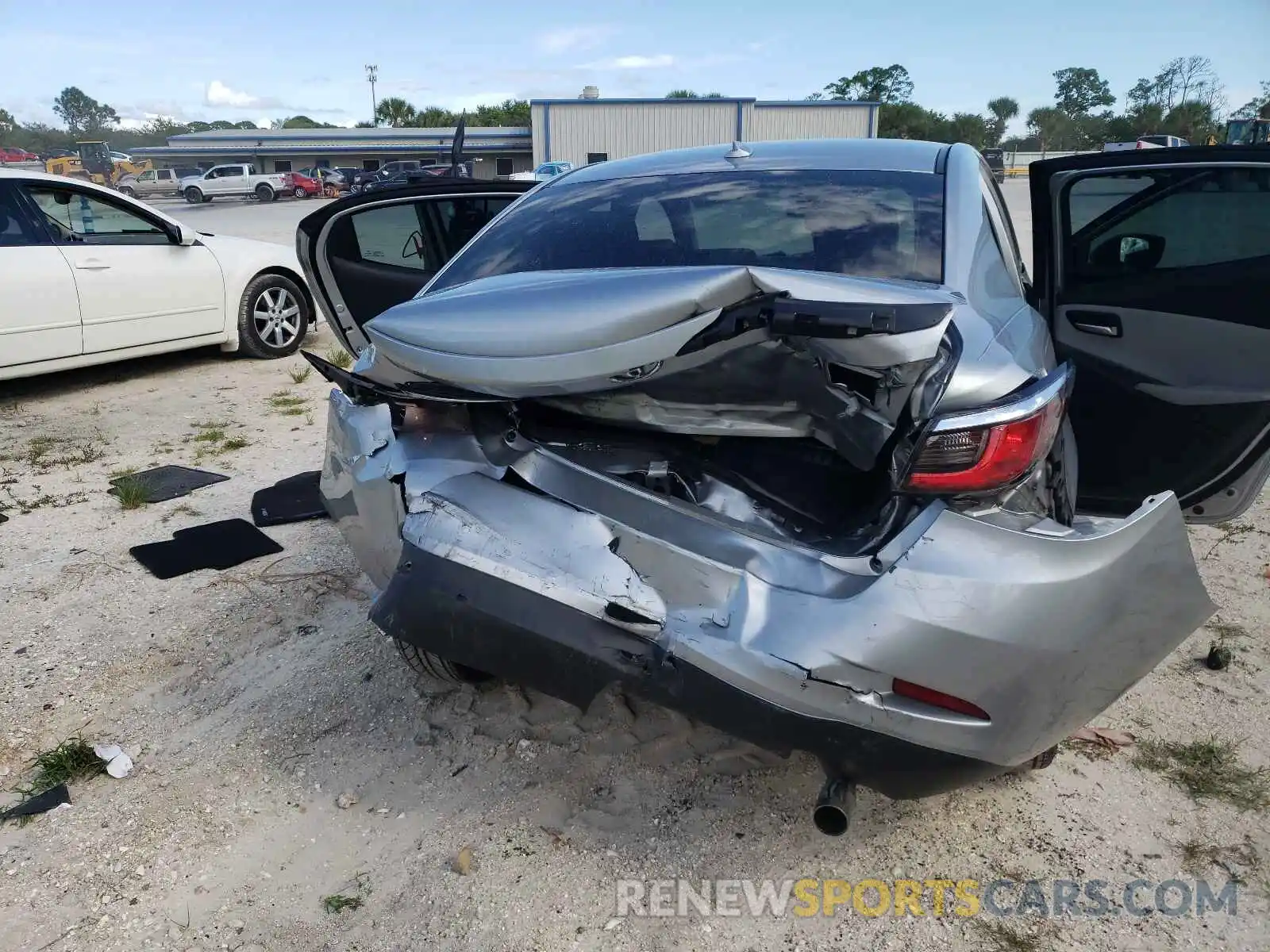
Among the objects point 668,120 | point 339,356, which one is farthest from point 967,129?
point 339,356

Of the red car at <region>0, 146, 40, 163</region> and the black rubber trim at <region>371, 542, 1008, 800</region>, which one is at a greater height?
the red car at <region>0, 146, 40, 163</region>

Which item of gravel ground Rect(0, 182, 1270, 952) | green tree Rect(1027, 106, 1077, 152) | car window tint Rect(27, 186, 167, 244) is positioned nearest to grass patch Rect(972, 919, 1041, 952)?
gravel ground Rect(0, 182, 1270, 952)

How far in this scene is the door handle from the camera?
129 inches

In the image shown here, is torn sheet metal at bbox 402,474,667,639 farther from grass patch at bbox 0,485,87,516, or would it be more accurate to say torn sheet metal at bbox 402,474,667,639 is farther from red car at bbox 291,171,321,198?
red car at bbox 291,171,321,198

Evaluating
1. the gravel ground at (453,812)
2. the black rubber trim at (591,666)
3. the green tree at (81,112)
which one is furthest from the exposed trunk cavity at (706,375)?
the green tree at (81,112)

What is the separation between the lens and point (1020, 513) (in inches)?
76.7

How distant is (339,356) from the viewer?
8.02 metres

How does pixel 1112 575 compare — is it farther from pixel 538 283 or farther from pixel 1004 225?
pixel 1004 225

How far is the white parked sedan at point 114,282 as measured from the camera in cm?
638

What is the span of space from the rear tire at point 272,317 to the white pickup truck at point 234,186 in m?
39.3

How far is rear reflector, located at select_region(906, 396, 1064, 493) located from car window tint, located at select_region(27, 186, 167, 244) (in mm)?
6838

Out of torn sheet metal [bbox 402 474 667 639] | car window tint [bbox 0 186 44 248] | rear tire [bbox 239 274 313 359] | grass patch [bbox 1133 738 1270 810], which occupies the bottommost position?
grass patch [bbox 1133 738 1270 810]

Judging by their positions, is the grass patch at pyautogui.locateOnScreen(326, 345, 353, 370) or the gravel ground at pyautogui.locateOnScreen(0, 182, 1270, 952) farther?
the grass patch at pyautogui.locateOnScreen(326, 345, 353, 370)

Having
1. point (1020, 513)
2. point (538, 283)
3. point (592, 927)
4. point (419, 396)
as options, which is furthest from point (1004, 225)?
point (592, 927)
